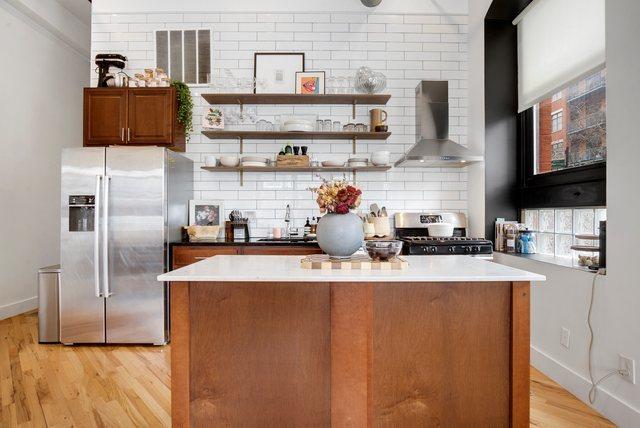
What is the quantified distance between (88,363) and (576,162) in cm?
417

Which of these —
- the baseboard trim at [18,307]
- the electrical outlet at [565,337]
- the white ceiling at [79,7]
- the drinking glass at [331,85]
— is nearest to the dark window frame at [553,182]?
the electrical outlet at [565,337]

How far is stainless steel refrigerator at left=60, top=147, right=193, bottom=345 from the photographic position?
11.7 ft

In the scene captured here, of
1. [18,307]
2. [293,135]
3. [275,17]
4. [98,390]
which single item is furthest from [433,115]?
[18,307]

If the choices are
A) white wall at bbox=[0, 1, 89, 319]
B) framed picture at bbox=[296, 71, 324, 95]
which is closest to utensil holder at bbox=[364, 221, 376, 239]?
framed picture at bbox=[296, 71, 324, 95]

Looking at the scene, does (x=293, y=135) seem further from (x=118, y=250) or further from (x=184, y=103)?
(x=118, y=250)

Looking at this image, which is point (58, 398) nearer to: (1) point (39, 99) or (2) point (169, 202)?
(2) point (169, 202)

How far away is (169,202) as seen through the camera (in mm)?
3705

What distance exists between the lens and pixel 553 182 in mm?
3248

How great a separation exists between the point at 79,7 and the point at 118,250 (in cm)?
360

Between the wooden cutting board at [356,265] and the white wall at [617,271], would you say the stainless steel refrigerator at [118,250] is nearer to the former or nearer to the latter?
the wooden cutting board at [356,265]

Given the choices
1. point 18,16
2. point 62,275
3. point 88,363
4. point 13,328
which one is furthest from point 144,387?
point 18,16

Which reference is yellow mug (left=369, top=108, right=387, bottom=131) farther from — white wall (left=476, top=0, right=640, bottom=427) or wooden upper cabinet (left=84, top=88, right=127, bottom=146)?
wooden upper cabinet (left=84, top=88, right=127, bottom=146)

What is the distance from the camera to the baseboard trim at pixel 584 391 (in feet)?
7.07

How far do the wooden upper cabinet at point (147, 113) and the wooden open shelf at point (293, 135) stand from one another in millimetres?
452
